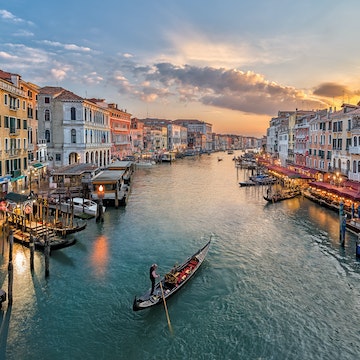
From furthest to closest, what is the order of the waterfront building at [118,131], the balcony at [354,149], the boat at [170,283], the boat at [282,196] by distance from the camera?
the waterfront building at [118,131]
the boat at [282,196]
the balcony at [354,149]
the boat at [170,283]

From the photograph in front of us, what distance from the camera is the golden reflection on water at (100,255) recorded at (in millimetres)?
15984

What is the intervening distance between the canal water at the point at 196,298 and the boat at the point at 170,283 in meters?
0.32

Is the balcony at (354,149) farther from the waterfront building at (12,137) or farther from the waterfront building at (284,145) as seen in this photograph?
the waterfront building at (284,145)

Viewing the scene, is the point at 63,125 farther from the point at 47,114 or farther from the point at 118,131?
the point at 118,131

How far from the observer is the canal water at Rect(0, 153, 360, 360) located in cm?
1049

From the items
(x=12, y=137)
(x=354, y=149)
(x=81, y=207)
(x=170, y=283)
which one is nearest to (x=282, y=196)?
(x=354, y=149)

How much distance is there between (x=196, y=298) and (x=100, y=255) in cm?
662

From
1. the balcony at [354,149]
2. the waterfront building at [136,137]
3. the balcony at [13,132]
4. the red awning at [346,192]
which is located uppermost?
the waterfront building at [136,137]

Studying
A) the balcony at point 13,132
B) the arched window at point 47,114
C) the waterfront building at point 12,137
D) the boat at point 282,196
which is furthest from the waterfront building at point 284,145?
the balcony at point 13,132

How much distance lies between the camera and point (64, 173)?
3098 cm

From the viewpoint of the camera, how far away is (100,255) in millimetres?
17984

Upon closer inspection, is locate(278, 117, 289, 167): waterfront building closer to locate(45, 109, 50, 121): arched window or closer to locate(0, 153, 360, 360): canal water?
locate(0, 153, 360, 360): canal water

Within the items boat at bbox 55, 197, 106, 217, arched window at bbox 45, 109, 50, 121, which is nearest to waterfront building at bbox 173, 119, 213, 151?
arched window at bbox 45, 109, 50, 121

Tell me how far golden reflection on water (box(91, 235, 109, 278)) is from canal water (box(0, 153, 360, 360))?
3.8 inches
